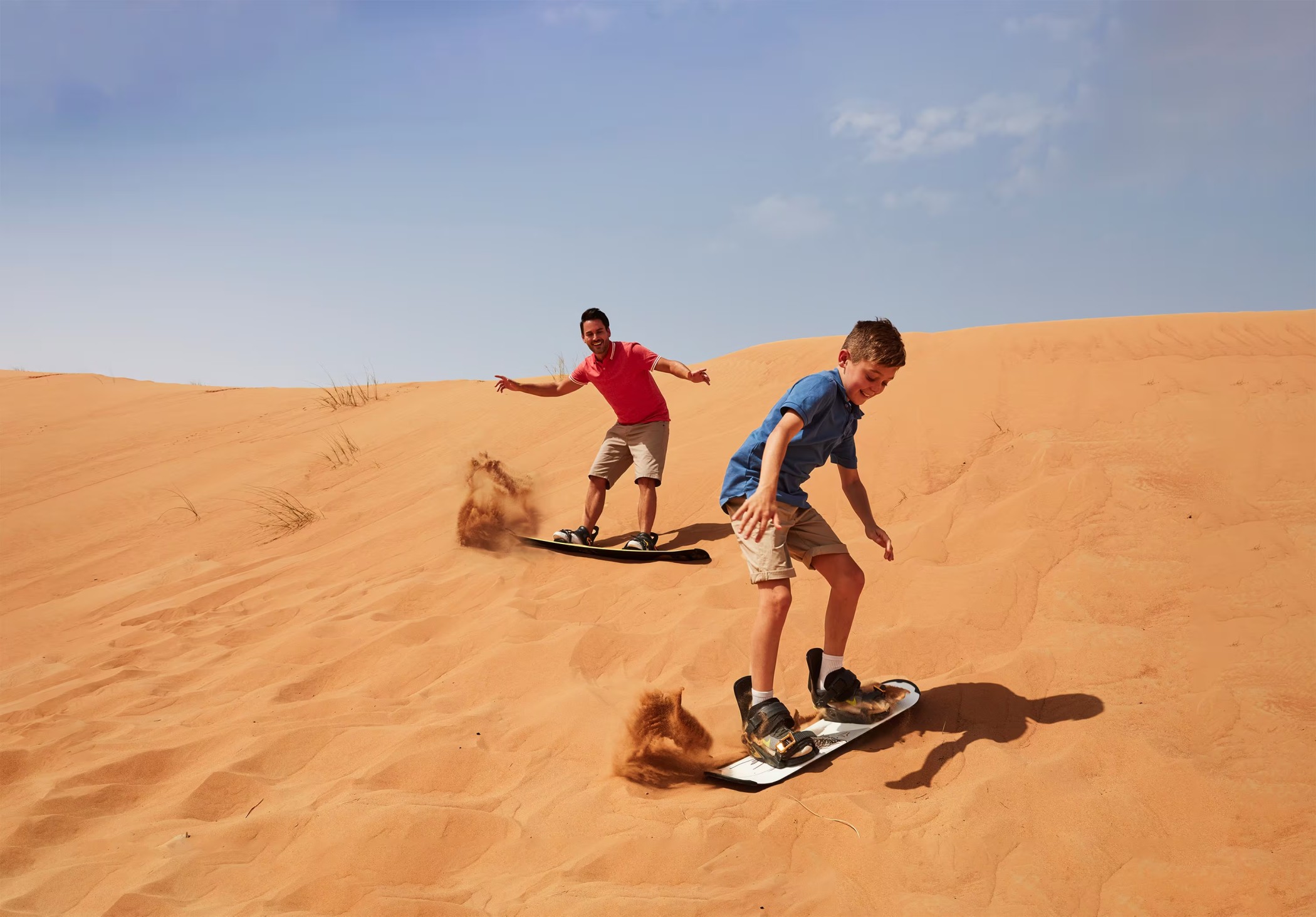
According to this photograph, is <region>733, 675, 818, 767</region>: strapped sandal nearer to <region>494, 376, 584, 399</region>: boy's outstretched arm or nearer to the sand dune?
the sand dune

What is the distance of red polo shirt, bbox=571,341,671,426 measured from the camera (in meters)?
6.11

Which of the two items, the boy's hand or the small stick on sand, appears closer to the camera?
the small stick on sand

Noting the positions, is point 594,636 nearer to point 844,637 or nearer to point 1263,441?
point 844,637

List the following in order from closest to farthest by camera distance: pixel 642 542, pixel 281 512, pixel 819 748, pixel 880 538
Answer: pixel 819 748
pixel 880 538
pixel 642 542
pixel 281 512

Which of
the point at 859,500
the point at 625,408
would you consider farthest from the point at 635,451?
the point at 859,500

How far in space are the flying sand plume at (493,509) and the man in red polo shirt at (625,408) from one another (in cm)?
Result: 59

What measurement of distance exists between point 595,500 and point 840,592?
124 inches

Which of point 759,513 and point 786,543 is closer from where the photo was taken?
point 759,513

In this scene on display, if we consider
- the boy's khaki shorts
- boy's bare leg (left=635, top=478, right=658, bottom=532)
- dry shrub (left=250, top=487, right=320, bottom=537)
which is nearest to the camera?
the boy's khaki shorts

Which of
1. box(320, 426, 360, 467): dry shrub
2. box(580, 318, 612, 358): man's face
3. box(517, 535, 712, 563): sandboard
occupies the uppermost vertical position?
box(580, 318, 612, 358): man's face

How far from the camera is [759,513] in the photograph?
114 inches

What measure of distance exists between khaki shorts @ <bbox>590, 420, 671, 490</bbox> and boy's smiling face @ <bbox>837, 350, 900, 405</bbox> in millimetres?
2799

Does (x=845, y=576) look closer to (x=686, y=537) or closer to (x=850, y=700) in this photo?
(x=850, y=700)

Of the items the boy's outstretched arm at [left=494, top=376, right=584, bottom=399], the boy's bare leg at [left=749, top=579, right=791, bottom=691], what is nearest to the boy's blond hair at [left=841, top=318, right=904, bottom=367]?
the boy's bare leg at [left=749, top=579, right=791, bottom=691]
